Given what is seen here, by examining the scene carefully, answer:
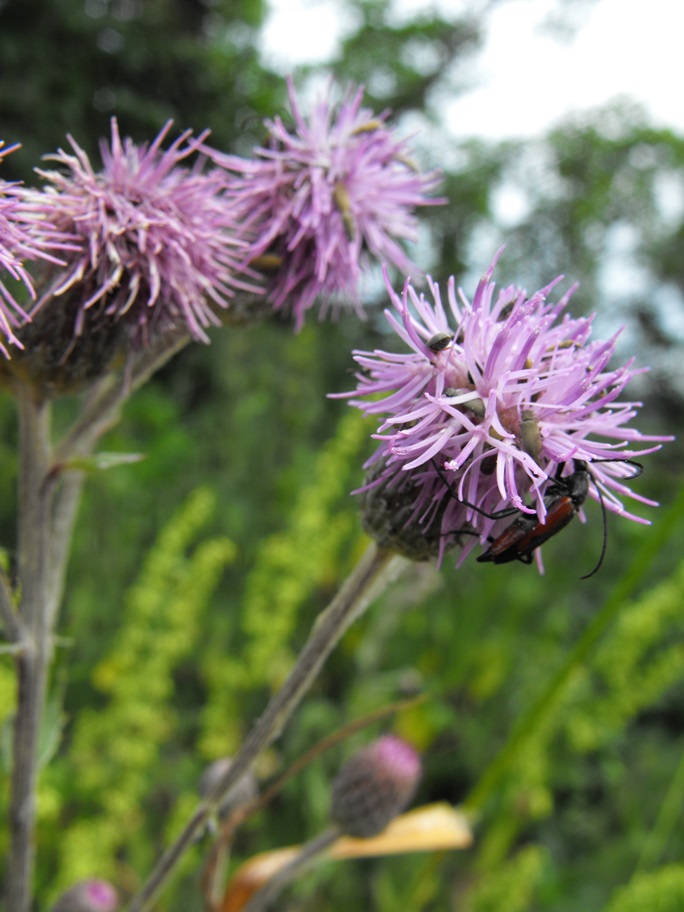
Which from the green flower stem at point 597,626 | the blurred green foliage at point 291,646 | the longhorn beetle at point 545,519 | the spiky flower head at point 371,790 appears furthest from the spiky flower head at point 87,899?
the longhorn beetle at point 545,519

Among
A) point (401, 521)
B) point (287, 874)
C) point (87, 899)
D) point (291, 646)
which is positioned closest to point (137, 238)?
point (401, 521)

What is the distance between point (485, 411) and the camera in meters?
0.90

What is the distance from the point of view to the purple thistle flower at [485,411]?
89 cm

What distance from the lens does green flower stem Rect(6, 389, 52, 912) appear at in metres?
1.20

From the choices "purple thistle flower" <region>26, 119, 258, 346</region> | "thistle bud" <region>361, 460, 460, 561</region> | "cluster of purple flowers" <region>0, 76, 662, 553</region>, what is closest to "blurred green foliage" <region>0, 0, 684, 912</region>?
"cluster of purple flowers" <region>0, 76, 662, 553</region>

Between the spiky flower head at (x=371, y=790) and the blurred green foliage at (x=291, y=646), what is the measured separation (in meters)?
0.18

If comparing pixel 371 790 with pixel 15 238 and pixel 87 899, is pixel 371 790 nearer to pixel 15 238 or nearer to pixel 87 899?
pixel 87 899

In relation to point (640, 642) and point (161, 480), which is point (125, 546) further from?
Answer: point (640, 642)

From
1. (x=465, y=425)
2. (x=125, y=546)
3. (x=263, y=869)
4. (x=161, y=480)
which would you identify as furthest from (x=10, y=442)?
(x=465, y=425)

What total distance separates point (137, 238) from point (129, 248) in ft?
0.11

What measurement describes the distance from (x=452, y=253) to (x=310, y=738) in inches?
221

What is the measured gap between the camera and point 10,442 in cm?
459

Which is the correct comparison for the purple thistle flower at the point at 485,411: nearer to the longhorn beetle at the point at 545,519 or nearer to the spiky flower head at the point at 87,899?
the longhorn beetle at the point at 545,519

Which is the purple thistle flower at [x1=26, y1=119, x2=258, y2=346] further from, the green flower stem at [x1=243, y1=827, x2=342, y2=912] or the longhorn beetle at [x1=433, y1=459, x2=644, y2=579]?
the green flower stem at [x1=243, y1=827, x2=342, y2=912]
